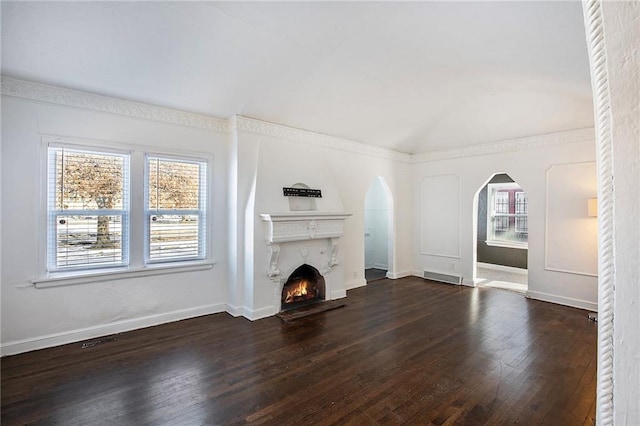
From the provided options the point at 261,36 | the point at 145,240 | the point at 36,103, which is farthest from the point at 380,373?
the point at 36,103

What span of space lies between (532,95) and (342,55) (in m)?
3.09

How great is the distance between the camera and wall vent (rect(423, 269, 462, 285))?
6039 mm

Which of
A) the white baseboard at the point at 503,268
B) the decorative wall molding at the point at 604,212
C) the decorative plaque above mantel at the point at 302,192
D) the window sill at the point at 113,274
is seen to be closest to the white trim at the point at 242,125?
the decorative plaque above mantel at the point at 302,192

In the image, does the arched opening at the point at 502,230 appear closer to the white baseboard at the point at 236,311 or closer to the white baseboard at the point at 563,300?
the white baseboard at the point at 563,300

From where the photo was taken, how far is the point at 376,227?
7.95m

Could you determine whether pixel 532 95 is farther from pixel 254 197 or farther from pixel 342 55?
pixel 254 197

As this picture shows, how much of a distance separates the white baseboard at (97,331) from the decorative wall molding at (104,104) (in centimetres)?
242

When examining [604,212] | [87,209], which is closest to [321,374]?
[604,212]

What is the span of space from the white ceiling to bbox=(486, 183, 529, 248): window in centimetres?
301

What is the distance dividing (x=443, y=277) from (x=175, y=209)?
199 inches

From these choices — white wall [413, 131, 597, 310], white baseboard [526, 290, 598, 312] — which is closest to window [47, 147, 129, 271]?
white wall [413, 131, 597, 310]

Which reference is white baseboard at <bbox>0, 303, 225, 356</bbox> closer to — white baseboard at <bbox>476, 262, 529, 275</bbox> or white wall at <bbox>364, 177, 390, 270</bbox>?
white wall at <bbox>364, 177, 390, 270</bbox>

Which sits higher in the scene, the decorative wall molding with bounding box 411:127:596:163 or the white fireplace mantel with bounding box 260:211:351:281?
the decorative wall molding with bounding box 411:127:596:163

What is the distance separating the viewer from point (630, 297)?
716 mm
